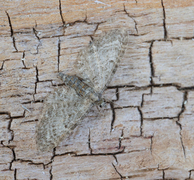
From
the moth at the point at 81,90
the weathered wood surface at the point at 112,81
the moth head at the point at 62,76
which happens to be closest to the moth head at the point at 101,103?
the moth at the point at 81,90

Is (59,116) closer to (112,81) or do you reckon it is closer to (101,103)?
(101,103)

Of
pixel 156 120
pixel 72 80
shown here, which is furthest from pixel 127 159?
pixel 72 80

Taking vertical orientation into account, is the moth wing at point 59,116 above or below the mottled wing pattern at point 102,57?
below

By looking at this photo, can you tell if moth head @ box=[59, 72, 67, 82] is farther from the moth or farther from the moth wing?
the moth wing

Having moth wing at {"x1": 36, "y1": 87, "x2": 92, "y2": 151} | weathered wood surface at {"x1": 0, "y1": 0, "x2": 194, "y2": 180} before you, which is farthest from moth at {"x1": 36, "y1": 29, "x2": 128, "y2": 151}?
weathered wood surface at {"x1": 0, "y1": 0, "x2": 194, "y2": 180}

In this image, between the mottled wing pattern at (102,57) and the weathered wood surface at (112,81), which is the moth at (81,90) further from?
the weathered wood surface at (112,81)

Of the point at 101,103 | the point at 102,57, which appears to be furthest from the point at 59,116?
the point at 102,57

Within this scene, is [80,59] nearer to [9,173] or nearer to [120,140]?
[120,140]
